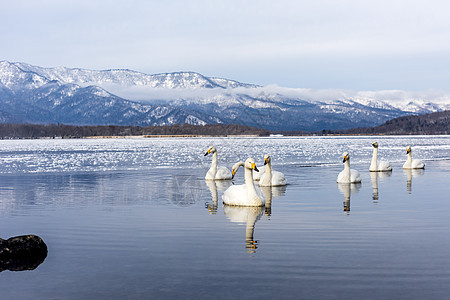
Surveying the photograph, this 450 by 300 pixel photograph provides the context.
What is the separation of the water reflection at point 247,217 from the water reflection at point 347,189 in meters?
3.15

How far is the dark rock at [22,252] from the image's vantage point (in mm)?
11273

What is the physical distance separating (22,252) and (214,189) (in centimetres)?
1457

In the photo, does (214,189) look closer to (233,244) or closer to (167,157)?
(233,244)

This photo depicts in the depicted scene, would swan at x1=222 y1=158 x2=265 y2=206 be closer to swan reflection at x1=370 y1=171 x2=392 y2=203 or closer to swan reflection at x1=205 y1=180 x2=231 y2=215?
swan reflection at x1=205 y1=180 x2=231 y2=215

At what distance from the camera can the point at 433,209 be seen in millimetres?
18016

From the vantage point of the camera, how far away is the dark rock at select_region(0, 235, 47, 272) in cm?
1127

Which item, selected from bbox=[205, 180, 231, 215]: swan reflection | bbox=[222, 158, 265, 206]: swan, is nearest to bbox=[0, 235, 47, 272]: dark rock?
bbox=[205, 180, 231, 215]: swan reflection

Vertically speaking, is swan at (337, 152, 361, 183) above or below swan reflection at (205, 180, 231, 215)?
above

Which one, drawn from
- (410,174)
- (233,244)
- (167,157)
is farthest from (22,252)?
(167,157)

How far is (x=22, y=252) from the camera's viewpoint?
11602mm

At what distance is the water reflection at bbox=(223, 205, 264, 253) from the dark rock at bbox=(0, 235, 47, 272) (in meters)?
4.41

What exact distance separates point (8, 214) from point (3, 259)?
23.0ft

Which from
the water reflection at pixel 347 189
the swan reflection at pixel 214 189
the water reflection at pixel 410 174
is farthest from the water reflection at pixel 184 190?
the water reflection at pixel 410 174

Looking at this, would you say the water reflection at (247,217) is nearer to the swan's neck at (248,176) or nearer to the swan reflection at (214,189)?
the swan reflection at (214,189)
